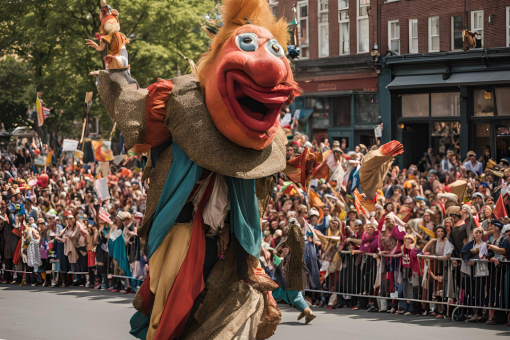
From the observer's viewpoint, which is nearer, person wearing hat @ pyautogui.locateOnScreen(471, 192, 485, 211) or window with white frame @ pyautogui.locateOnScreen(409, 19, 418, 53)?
person wearing hat @ pyautogui.locateOnScreen(471, 192, 485, 211)

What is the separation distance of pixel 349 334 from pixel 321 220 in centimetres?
368

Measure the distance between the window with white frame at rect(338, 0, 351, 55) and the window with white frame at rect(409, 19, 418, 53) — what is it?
2166mm

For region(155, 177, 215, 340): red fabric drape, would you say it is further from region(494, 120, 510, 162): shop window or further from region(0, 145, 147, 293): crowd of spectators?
region(494, 120, 510, 162): shop window

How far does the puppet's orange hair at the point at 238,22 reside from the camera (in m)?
6.59

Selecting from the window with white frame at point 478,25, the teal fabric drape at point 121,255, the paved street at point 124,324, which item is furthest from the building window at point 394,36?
the paved street at point 124,324

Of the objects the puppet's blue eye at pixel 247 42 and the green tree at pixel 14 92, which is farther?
the green tree at pixel 14 92

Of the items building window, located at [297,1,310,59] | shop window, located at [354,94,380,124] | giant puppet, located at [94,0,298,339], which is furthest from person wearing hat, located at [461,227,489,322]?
building window, located at [297,1,310,59]

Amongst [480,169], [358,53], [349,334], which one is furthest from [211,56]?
[358,53]

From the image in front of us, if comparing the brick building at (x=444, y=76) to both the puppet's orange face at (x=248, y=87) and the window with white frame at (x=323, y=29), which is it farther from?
the puppet's orange face at (x=248, y=87)

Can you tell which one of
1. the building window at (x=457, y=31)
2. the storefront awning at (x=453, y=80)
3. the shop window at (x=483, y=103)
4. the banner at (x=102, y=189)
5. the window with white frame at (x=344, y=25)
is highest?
the window with white frame at (x=344, y=25)

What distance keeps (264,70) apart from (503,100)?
1919 cm

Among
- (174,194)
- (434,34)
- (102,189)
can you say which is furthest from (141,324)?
(434,34)

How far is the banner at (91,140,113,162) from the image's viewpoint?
20.8 m

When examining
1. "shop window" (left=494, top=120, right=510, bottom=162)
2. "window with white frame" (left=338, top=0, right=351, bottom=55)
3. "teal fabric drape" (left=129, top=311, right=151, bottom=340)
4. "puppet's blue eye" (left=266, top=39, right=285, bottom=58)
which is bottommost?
"teal fabric drape" (left=129, top=311, right=151, bottom=340)
